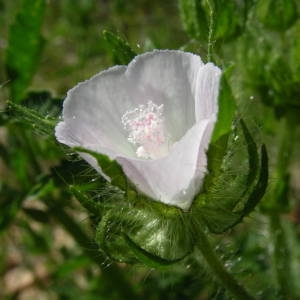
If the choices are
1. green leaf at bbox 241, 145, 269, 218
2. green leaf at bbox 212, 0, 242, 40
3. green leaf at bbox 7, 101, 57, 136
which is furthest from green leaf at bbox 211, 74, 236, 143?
green leaf at bbox 212, 0, 242, 40

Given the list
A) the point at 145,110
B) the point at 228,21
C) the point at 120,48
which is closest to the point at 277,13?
the point at 228,21

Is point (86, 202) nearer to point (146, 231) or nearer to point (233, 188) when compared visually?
point (146, 231)

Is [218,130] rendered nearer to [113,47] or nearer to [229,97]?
[229,97]

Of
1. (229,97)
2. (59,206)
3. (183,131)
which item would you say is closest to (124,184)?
(183,131)

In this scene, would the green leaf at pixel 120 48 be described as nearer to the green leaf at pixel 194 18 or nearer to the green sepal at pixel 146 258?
the green leaf at pixel 194 18

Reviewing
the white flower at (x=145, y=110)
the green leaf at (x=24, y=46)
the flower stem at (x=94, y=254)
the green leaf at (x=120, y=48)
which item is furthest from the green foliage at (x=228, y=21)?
the flower stem at (x=94, y=254)

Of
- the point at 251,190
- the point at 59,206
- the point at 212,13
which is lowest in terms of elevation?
the point at 59,206
